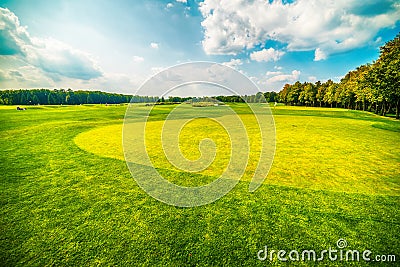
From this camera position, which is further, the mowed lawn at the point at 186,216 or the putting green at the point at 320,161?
the putting green at the point at 320,161

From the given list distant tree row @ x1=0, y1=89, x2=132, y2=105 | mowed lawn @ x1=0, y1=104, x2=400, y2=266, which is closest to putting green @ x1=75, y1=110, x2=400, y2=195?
mowed lawn @ x1=0, y1=104, x2=400, y2=266

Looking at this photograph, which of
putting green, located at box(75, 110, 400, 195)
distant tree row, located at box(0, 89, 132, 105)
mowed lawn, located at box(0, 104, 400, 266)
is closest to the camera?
mowed lawn, located at box(0, 104, 400, 266)

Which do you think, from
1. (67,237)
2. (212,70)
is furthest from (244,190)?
(67,237)

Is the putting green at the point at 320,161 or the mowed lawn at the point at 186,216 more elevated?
the putting green at the point at 320,161

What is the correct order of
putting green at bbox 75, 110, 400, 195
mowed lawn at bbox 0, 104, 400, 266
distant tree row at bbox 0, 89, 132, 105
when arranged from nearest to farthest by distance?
mowed lawn at bbox 0, 104, 400, 266
putting green at bbox 75, 110, 400, 195
distant tree row at bbox 0, 89, 132, 105

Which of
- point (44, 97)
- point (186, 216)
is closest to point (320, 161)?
point (186, 216)

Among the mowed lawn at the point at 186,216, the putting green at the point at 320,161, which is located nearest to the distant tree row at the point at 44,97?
the putting green at the point at 320,161

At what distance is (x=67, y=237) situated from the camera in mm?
4461

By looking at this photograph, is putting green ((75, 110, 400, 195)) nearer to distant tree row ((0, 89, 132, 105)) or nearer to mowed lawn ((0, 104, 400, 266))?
mowed lawn ((0, 104, 400, 266))

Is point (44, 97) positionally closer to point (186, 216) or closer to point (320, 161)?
point (186, 216)

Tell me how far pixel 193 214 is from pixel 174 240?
3.61 ft

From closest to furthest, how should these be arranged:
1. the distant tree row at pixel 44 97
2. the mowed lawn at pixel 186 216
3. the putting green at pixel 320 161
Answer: the mowed lawn at pixel 186 216, the putting green at pixel 320 161, the distant tree row at pixel 44 97

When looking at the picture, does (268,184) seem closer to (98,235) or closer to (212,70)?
(212,70)

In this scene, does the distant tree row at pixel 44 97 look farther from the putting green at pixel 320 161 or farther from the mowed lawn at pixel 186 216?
the mowed lawn at pixel 186 216
